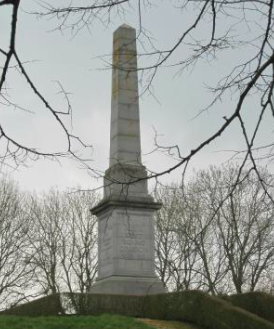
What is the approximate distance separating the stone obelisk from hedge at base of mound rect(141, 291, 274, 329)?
1290 millimetres

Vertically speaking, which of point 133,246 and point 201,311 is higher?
point 133,246

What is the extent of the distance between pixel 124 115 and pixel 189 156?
1244 cm

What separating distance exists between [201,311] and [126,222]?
167 inches

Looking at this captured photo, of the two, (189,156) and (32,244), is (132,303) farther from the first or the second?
(32,244)

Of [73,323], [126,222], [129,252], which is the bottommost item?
[73,323]

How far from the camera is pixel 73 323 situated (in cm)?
1034

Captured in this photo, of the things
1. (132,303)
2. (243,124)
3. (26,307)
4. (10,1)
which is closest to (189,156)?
(243,124)

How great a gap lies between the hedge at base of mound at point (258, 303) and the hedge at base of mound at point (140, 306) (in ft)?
4.19

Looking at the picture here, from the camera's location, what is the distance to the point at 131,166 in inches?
623

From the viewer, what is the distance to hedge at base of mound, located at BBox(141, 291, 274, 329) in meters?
10.4

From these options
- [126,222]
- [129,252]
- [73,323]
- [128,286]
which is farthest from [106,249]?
[73,323]

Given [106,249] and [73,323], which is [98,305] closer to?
[106,249]

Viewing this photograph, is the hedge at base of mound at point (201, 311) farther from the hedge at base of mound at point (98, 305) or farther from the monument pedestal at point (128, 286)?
the monument pedestal at point (128, 286)

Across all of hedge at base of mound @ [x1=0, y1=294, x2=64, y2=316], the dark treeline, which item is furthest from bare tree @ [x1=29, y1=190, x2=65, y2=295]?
hedge at base of mound @ [x1=0, y1=294, x2=64, y2=316]
